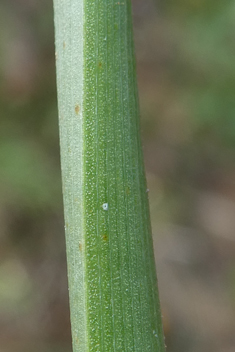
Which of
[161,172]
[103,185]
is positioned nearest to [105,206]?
[103,185]

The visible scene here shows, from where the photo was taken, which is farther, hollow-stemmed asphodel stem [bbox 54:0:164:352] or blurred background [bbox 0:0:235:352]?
blurred background [bbox 0:0:235:352]

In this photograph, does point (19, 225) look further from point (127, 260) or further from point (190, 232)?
point (127, 260)

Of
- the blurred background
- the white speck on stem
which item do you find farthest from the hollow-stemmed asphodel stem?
the blurred background

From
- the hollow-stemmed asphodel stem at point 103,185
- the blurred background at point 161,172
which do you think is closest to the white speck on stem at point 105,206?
the hollow-stemmed asphodel stem at point 103,185

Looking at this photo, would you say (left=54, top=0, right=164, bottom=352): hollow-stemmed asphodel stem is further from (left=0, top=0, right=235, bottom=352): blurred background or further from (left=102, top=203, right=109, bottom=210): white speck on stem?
(left=0, top=0, right=235, bottom=352): blurred background

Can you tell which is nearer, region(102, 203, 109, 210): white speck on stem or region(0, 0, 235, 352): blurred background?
region(102, 203, 109, 210): white speck on stem

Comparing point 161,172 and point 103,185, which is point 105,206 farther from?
point 161,172
